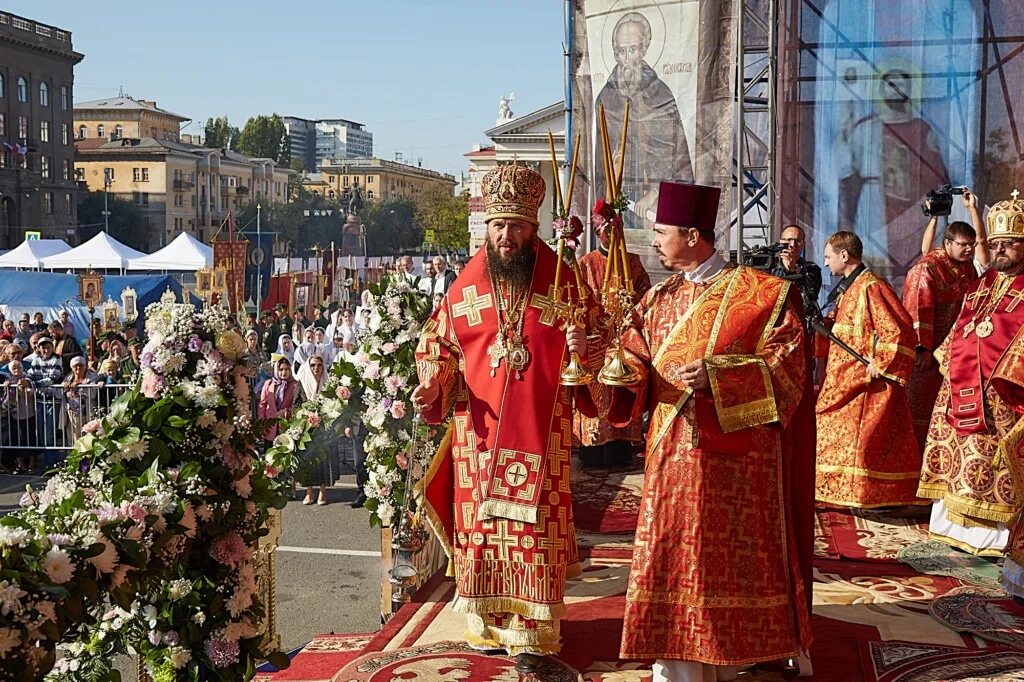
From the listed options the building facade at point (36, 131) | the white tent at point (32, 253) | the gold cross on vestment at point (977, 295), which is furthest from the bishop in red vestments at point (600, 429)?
the building facade at point (36, 131)

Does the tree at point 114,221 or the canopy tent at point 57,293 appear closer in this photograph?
the canopy tent at point 57,293

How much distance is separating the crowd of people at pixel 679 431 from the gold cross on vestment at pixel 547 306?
1 centimetres

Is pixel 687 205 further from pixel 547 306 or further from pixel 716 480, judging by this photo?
pixel 716 480

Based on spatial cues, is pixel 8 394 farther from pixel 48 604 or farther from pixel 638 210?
pixel 48 604

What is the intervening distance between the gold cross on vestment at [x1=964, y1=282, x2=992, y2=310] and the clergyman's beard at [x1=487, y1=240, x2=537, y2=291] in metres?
2.85

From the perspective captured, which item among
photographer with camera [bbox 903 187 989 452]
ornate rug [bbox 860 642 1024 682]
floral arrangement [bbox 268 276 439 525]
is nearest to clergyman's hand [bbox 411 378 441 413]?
floral arrangement [bbox 268 276 439 525]

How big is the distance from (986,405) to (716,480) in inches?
103

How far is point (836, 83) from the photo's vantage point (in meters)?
11.8

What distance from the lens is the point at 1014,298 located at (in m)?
6.11

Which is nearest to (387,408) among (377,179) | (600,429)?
(600,429)

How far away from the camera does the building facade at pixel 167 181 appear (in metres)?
83.8

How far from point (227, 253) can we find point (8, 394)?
5.35m

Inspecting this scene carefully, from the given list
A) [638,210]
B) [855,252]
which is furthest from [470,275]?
[638,210]

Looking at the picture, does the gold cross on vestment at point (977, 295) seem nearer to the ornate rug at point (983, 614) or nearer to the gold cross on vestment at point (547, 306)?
the ornate rug at point (983, 614)
